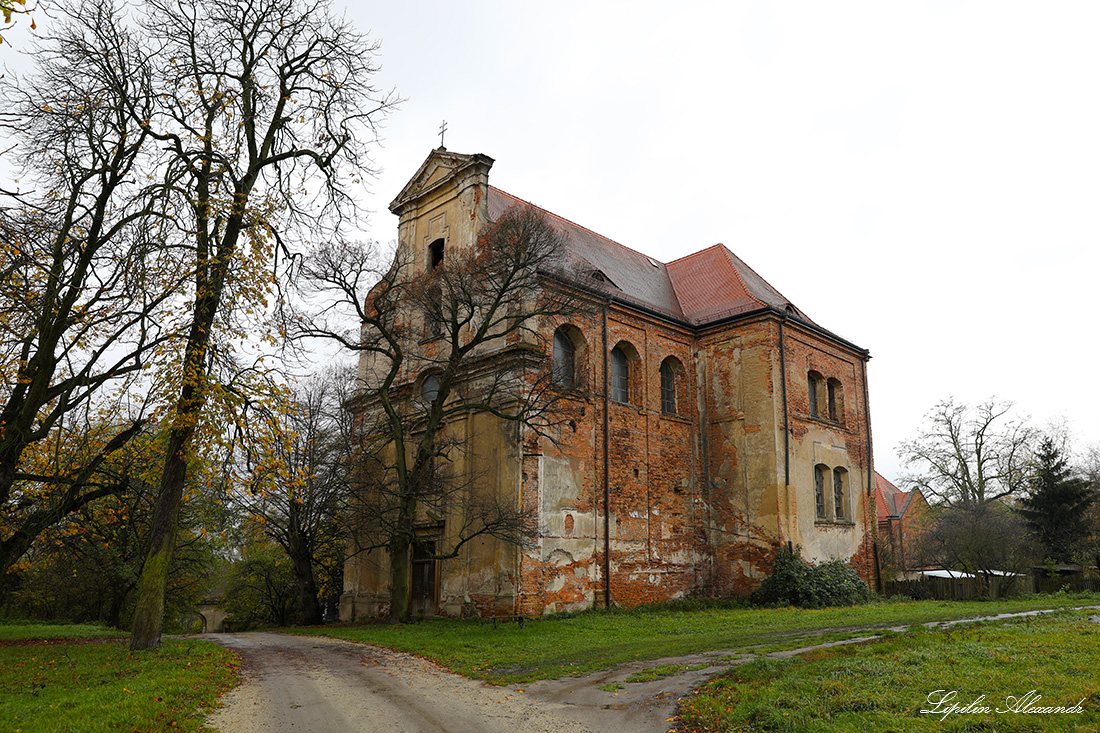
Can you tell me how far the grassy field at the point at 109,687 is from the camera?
7152 millimetres

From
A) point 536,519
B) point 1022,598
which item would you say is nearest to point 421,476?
point 536,519

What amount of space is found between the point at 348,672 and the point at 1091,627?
11517 mm

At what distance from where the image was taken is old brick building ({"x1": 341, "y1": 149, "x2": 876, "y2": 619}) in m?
20.0

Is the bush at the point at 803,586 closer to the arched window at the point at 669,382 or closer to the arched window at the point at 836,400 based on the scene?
the arched window at the point at 669,382

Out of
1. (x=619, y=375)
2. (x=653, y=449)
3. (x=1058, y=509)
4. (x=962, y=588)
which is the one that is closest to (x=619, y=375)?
(x=619, y=375)

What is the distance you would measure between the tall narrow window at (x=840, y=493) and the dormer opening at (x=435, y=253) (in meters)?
15.8

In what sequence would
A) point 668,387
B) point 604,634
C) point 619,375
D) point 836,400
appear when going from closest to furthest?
point 604,634 < point 619,375 < point 668,387 < point 836,400

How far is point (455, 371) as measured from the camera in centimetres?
1889

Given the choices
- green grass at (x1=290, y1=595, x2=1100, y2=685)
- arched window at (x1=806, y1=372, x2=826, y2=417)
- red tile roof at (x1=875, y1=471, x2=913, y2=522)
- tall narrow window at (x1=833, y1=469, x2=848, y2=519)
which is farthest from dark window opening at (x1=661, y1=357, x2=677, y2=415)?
red tile roof at (x1=875, y1=471, x2=913, y2=522)

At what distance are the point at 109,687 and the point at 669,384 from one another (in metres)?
19.4

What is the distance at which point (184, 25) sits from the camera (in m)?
13.2

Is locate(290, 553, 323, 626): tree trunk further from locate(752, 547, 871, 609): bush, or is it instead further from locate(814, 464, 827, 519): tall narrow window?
locate(814, 464, 827, 519): tall narrow window

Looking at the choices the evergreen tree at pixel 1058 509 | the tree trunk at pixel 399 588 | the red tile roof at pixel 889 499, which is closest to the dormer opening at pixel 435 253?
the tree trunk at pixel 399 588

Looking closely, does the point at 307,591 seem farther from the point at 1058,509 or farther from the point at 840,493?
the point at 1058,509
